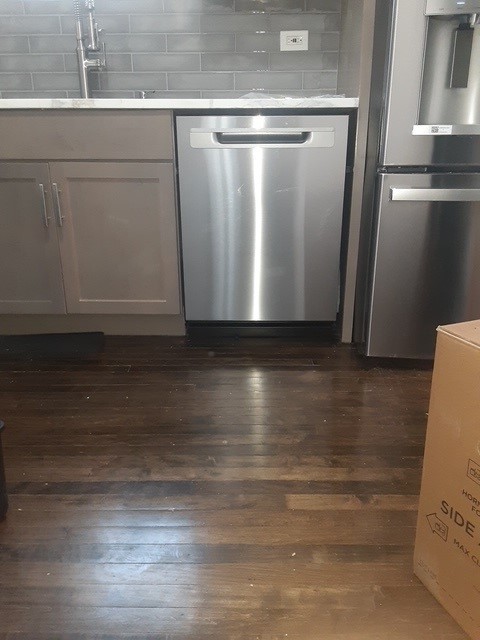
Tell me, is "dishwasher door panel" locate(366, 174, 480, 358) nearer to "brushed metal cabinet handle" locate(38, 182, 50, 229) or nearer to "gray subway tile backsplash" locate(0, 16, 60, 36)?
"brushed metal cabinet handle" locate(38, 182, 50, 229)

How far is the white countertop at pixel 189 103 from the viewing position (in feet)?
6.13

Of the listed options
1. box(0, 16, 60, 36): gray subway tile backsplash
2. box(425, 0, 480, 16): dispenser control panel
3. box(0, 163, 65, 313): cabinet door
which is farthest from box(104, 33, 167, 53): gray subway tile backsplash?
box(425, 0, 480, 16): dispenser control panel

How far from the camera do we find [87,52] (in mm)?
2455

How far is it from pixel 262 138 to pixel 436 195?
25.0 inches

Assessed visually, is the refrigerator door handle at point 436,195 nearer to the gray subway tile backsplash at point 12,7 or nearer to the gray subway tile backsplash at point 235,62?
the gray subway tile backsplash at point 235,62

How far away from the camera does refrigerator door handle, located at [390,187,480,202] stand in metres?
1.75

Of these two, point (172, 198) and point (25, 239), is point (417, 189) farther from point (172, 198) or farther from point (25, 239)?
point (25, 239)

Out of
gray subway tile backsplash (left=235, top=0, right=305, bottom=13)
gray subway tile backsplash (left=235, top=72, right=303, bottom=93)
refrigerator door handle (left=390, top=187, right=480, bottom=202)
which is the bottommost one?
refrigerator door handle (left=390, top=187, right=480, bottom=202)

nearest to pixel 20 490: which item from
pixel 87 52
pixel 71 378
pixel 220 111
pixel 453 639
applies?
pixel 71 378

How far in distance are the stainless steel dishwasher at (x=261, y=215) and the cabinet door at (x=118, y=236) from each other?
76 millimetres

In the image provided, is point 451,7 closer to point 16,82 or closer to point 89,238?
point 89,238

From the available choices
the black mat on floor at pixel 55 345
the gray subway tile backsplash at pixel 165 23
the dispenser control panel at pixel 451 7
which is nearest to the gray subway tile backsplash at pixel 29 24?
the gray subway tile backsplash at pixel 165 23

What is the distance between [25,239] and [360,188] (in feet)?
4.20

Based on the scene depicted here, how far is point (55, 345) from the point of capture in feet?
7.15
